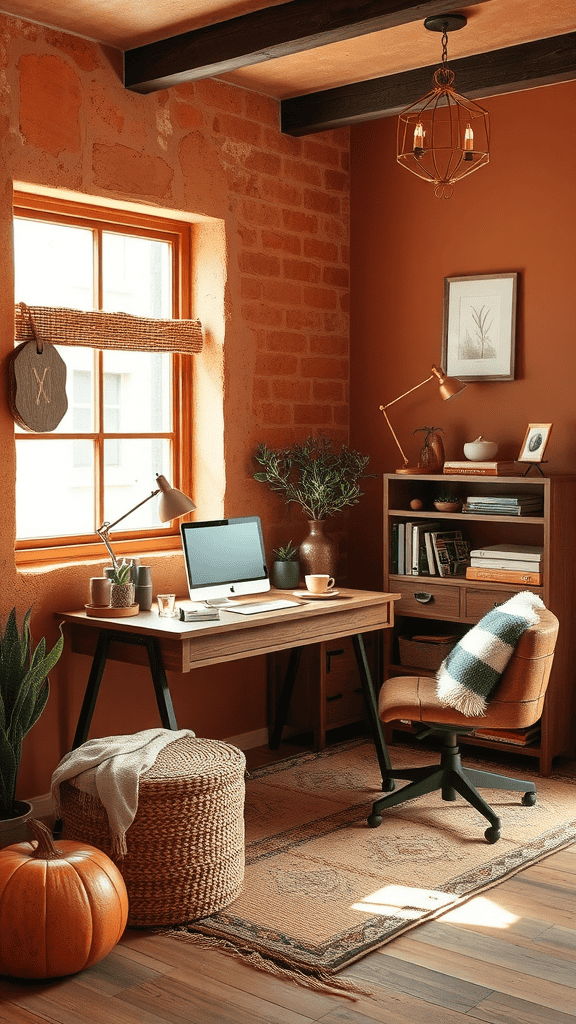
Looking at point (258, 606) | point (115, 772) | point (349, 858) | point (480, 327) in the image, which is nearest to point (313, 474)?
point (258, 606)

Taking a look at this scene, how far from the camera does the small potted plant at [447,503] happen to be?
471 cm

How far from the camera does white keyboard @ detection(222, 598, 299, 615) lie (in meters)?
3.97

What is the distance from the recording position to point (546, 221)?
4.64 m

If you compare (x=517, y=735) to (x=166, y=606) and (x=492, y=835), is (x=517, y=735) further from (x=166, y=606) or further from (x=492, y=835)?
(x=166, y=606)

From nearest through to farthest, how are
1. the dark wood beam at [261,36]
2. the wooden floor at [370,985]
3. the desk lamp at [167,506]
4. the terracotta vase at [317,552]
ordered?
the wooden floor at [370,985], the dark wood beam at [261,36], the desk lamp at [167,506], the terracotta vase at [317,552]

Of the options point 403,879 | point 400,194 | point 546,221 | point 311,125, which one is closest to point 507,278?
point 546,221

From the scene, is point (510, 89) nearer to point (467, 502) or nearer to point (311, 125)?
point (311, 125)

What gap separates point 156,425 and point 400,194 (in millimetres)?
1679

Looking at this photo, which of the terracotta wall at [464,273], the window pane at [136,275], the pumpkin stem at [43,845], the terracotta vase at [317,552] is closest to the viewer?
the pumpkin stem at [43,845]

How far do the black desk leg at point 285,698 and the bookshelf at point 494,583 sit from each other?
431mm

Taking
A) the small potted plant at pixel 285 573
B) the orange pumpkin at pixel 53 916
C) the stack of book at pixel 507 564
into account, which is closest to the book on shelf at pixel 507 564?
the stack of book at pixel 507 564

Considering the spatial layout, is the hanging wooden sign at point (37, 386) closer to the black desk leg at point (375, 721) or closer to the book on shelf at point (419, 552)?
the black desk leg at point (375, 721)

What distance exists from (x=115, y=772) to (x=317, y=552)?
186cm

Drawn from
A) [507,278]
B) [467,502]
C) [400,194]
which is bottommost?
[467,502]
